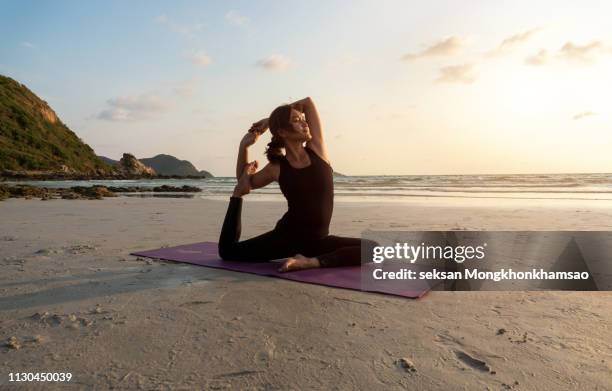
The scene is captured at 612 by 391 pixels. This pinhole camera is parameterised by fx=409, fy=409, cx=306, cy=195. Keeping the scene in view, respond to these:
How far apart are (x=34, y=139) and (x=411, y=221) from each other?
217 feet

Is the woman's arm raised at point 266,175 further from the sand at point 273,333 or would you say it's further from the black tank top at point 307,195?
the sand at point 273,333

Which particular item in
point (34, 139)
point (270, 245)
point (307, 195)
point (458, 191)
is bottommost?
point (270, 245)

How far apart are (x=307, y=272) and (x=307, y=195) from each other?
709 millimetres

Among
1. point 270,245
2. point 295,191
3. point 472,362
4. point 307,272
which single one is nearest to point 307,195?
point 295,191

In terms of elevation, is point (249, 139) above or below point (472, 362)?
above

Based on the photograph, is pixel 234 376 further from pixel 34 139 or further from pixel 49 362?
pixel 34 139

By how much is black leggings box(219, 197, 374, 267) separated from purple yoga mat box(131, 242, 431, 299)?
0.28 ft

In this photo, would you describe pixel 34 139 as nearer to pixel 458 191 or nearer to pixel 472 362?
pixel 458 191

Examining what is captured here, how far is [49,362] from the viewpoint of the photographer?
1.75m

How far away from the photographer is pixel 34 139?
5841cm

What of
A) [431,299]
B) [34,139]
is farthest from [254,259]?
[34,139]

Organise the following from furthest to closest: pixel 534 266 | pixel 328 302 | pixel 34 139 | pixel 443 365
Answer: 1. pixel 34 139
2. pixel 534 266
3. pixel 328 302
4. pixel 443 365

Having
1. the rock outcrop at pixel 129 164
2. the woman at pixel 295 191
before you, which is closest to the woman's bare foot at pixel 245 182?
the woman at pixel 295 191

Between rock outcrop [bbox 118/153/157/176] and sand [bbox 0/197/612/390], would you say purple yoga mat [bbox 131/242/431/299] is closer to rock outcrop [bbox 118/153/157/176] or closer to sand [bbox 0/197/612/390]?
sand [bbox 0/197/612/390]
